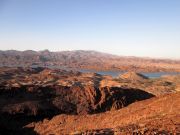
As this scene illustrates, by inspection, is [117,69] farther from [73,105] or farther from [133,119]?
[133,119]

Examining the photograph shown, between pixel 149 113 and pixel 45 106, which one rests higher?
pixel 149 113

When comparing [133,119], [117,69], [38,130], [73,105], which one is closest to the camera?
[133,119]

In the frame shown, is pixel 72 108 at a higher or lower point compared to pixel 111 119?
lower

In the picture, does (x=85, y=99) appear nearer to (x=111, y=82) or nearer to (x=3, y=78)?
(x=111, y=82)

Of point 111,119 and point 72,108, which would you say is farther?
point 72,108

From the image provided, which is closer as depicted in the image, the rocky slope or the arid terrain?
the rocky slope

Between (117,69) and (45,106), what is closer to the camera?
(45,106)

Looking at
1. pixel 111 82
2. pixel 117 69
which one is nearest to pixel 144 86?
pixel 111 82

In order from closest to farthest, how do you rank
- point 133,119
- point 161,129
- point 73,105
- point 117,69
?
1. point 161,129
2. point 133,119
3. point 73,105
4. point 117,69

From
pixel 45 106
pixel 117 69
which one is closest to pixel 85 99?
pixel 45 106

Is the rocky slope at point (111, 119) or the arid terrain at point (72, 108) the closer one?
the rocky slope at point (111, 119)
